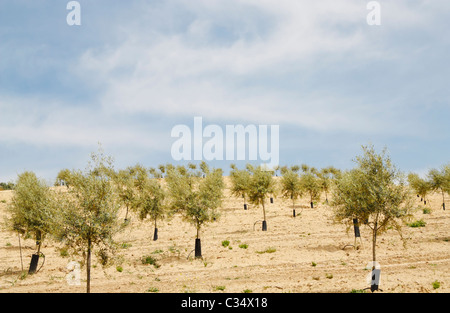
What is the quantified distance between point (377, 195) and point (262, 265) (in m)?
12.3

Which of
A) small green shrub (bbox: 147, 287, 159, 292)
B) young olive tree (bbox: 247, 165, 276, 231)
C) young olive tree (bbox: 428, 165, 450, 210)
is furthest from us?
young olive tree (bbox: 428, 165, 450, 210)

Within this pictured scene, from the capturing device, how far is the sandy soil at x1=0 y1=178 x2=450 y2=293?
2100cm

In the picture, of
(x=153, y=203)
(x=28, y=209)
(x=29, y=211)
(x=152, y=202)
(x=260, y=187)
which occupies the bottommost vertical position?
(x=153, y=203)

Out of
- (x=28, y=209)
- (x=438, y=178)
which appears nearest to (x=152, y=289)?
(x=28, y=209)

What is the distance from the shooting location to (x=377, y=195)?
1955 centimetres

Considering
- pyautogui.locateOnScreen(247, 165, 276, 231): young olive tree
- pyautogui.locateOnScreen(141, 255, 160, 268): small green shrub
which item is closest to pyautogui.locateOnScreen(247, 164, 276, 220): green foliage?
pyautogui.locateOnScreen(247, 165, 276, 231): young olive tree

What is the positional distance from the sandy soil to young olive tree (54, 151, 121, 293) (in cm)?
113

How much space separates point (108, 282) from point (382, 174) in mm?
21995

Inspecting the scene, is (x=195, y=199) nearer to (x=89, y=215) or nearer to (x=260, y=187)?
(x=89, y=215)

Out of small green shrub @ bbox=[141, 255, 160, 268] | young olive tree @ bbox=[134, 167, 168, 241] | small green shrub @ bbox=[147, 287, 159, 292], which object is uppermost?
young olive tree @ bbox=[134, 167, 168, 241]

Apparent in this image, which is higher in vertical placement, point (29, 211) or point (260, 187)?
point (260, 187)

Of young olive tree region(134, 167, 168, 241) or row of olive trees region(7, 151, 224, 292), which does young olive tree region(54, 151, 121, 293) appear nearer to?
row of olive trees region(7, 151, 224, 292)
